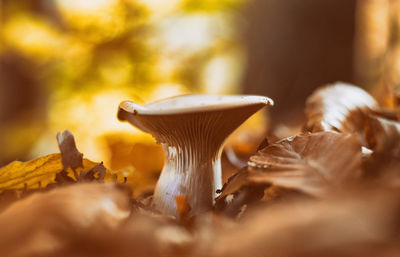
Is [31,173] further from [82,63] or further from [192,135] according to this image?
[82,63]

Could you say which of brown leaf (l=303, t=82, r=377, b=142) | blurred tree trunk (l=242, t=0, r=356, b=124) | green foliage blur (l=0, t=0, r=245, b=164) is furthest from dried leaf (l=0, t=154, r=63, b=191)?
green foliage blur (l=0, t=0, r=245, b=164)

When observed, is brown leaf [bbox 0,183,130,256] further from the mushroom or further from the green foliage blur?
the green foliage blur

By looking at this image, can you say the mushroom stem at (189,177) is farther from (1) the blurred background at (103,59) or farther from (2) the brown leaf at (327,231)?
(1) the blurred background at (103,59)

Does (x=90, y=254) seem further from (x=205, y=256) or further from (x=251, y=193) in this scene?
(x=251, y=193)

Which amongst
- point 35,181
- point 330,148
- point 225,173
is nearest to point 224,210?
point 330,148

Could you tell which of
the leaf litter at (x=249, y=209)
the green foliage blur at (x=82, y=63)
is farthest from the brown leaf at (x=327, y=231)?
the green foliage blur at (x=82, y=63)

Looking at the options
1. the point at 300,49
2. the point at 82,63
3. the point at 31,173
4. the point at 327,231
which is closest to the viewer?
the point at 327,231

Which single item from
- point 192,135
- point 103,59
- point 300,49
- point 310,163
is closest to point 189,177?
point 192,135
